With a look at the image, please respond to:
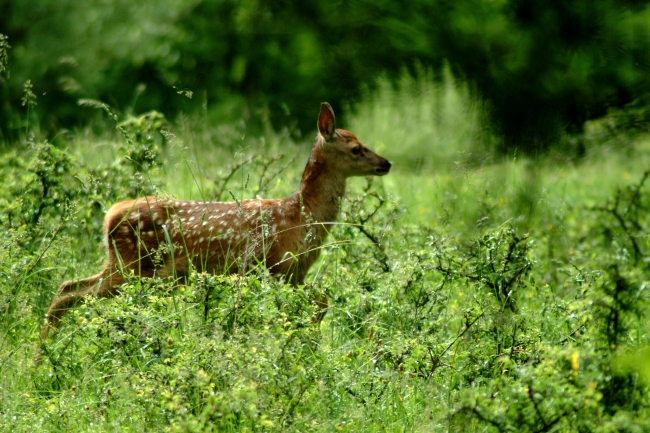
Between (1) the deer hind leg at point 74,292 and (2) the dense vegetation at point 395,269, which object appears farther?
(1) the deer hind leg at point 74,292

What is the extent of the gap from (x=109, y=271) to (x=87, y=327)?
4.18 ft

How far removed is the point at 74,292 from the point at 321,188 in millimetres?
1859

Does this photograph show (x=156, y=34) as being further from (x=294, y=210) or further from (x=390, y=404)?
(x=390, y=404)

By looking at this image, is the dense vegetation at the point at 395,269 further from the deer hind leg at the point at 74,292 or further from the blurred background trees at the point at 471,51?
the deer hind leg at the point at 74,292

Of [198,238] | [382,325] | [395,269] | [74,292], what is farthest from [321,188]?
[74,292]

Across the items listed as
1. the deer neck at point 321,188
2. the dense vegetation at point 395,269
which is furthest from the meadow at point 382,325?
the deer neck at point 321,188

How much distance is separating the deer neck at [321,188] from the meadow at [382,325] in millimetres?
185

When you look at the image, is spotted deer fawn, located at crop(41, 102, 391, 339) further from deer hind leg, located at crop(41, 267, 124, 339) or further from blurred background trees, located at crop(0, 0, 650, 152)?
blurred background trees, located at crop(0, 0, 650, 152)

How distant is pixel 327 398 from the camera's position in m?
4.25

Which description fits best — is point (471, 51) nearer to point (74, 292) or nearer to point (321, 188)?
point (74, 292)

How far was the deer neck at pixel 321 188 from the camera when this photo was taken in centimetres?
643

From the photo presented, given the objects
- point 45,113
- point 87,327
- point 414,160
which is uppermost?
point 414,160

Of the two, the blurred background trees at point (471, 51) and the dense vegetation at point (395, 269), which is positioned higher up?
the blurred background trees at point (471, 51)

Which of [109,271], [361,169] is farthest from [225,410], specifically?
[361,169]
